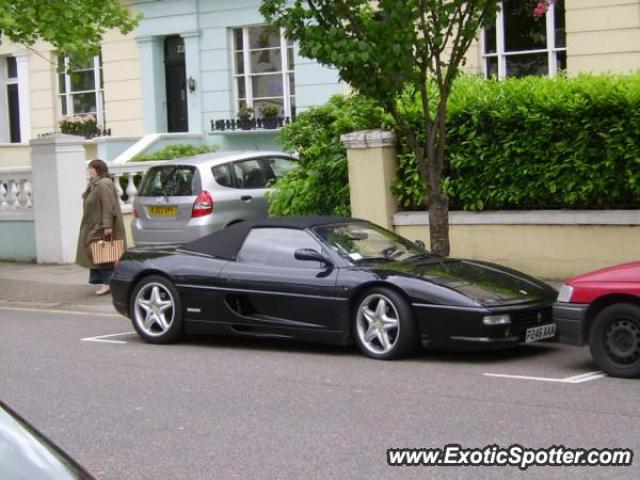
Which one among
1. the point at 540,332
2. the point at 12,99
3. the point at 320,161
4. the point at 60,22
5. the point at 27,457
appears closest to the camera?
the point at 27,457

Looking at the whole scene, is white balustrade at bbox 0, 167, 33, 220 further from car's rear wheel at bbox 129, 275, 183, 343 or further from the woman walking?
car's rear wheel at bbox 129, 275, 183, 343

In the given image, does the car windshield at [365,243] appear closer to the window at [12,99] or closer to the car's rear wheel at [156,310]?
the car's rear wheel at [156,310]

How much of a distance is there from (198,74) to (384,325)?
15.0m

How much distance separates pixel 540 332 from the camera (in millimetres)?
9539

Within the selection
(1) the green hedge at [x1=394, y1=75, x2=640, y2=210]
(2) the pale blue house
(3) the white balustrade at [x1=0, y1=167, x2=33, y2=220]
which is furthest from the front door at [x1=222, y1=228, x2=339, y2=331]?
(2) the pale blue house

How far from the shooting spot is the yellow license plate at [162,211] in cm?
1606

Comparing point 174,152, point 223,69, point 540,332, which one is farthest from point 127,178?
point 540,332

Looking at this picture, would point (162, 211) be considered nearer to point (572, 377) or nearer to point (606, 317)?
point (572, 377)

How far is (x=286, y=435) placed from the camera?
7.15m

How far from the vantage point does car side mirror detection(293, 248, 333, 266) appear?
10195 mm

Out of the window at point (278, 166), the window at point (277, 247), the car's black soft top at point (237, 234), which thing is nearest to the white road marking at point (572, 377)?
the window at point (277, 247)

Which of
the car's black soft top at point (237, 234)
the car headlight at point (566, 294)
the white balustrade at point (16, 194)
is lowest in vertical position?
the car headlight at point (566, 294)

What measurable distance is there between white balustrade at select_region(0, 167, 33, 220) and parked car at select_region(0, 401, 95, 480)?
51.2 ft

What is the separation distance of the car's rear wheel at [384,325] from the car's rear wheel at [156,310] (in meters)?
2.11
